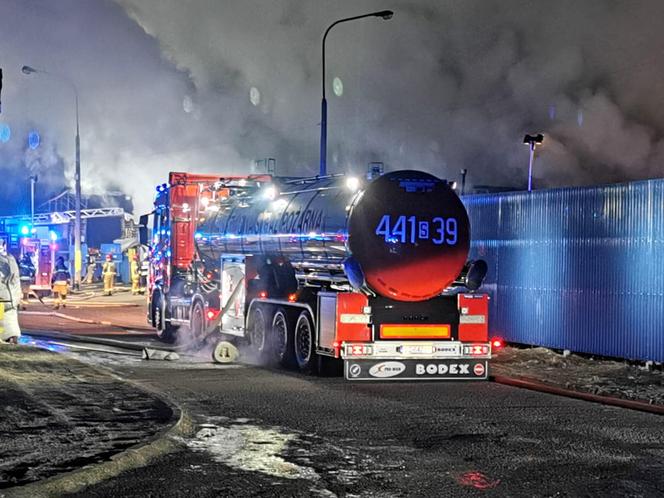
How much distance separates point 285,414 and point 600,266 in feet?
26.3

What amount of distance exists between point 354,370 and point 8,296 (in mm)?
7569

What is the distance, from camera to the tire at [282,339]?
1680cm

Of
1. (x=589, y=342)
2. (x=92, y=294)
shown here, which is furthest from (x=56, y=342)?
(x=92, y=294)

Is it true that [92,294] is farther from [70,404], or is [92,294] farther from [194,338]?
[70,404]

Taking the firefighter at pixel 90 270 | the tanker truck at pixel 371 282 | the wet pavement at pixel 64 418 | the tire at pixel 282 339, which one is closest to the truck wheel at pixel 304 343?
the tanker truck at pixel 371 282

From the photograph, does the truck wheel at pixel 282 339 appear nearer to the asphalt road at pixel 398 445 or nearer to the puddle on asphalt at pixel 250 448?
the asphalt road at pixel 398 445

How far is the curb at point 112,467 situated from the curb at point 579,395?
5377mm

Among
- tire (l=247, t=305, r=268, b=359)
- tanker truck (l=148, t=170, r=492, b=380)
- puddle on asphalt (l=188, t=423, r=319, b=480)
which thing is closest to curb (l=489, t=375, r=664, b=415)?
tanker truck (l=148, t=170, r=492, b=380)

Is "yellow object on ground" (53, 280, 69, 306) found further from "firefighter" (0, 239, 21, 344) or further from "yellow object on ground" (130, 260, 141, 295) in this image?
"firefighter" (0, 239, 21, 344)

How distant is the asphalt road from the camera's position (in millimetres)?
8070

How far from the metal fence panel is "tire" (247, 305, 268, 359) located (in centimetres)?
493

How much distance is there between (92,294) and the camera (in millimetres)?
44312

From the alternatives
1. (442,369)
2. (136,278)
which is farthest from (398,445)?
(136,278)

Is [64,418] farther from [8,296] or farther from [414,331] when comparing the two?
[8,296]
